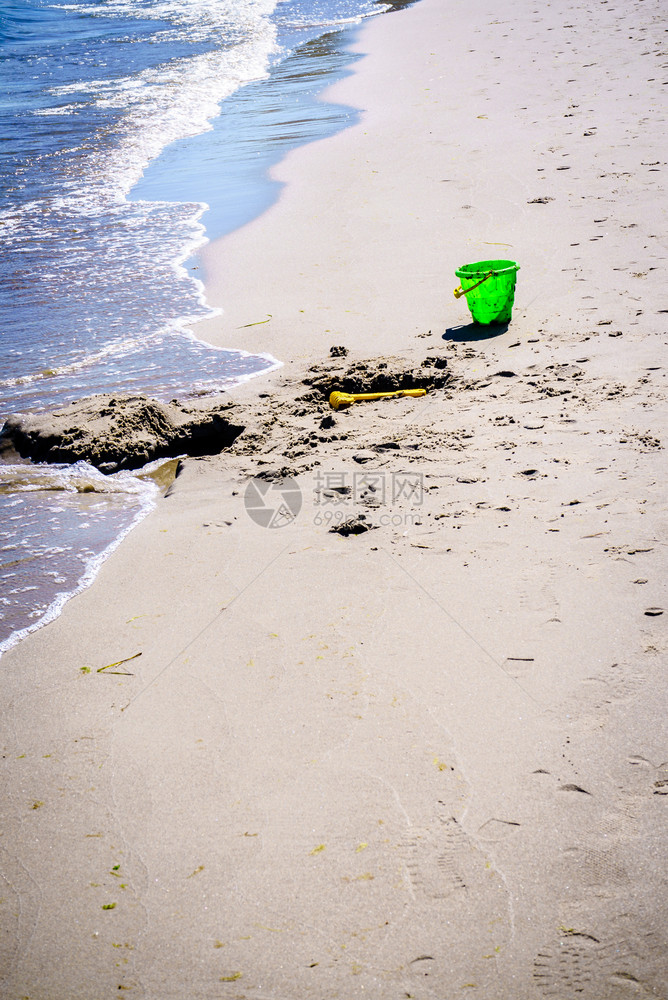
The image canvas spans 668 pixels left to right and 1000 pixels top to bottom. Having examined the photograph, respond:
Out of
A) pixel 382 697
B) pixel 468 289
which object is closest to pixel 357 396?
pixel 468 289

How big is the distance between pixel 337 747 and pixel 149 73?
20106mm

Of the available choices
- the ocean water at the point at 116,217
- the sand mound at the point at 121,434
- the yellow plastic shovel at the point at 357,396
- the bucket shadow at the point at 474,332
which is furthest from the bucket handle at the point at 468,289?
the sand mound at the point at 121,434

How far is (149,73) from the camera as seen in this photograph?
18281 millimetres

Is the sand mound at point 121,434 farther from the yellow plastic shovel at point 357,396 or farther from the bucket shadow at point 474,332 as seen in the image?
the bucket shadow at point 474,332

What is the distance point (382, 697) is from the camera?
105 inches

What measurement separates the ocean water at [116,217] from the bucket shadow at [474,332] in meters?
1.40

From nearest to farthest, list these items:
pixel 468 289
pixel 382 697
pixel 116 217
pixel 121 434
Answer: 1. pixel 382 697
2. pixel 121 434
3. pixel 468 289
4. pixel 116 217

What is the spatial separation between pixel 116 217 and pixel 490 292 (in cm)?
626

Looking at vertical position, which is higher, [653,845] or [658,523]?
[658,523]

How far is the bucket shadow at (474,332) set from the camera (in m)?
5.20

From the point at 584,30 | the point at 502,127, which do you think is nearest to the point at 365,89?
the point at 584,30

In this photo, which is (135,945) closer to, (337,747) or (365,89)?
(337,747)

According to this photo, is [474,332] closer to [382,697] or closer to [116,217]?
[382,697]

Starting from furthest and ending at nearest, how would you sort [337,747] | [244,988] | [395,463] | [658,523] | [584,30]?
[584,30] < [395,463] < [658,523] < [337,747] < [244,988]
